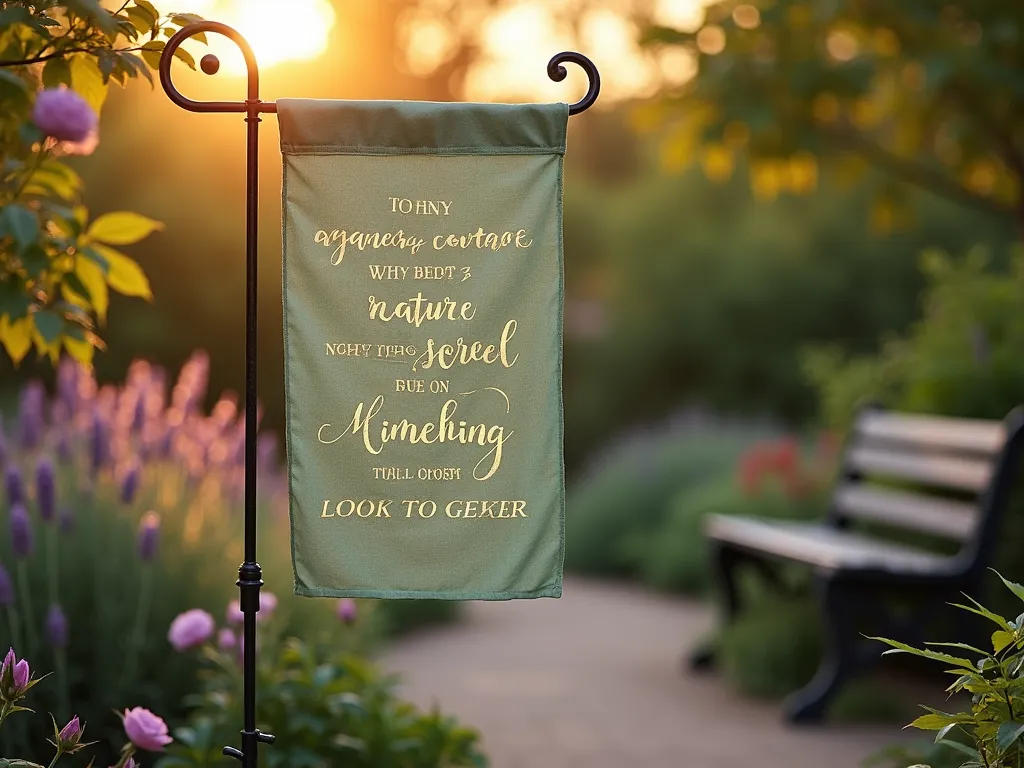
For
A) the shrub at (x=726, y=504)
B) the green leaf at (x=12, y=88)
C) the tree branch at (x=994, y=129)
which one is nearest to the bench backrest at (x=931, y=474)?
the shrub at (x=726, y=504)

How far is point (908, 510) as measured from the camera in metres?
5.53

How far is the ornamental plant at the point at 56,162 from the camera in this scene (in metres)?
2.63

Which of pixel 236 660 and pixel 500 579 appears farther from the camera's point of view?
pixel 236 660

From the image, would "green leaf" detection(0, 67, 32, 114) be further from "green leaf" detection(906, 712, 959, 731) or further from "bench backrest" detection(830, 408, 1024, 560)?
"bench backrest" detection(830, 408, 1024, 560)

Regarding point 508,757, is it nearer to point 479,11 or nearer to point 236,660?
point 236,660

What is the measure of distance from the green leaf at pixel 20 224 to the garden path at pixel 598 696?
258cm

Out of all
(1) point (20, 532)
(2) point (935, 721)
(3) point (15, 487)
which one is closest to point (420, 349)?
(2) point (935, 721)

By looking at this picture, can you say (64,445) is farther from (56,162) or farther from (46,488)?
(56,162)

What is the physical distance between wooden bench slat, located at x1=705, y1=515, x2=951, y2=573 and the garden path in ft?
2.10

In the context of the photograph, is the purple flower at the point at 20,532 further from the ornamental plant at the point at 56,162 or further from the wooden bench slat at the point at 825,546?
the wooden bench slat at the point at 825,546

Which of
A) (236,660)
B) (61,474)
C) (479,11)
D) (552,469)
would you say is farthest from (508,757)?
(479,11)

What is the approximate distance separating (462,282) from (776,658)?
A: 3.57 meters

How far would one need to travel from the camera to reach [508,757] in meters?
4.57

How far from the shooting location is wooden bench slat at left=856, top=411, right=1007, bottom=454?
16.7 ft
